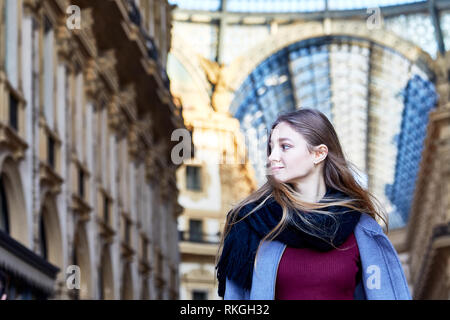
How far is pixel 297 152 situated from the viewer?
3.94 m

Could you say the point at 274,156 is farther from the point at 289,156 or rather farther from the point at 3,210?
the point at 3,210

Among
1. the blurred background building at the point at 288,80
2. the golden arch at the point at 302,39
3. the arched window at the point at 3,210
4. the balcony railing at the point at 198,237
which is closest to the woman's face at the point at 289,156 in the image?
the arched window at the point at 3,210

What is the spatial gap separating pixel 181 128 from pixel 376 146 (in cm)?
6100

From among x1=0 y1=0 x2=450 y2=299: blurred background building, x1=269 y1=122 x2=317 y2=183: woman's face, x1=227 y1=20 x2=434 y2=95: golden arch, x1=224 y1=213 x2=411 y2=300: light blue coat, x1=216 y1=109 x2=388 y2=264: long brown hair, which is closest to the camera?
x1=224 y1=213 x2=411 y2=300: light blue coat

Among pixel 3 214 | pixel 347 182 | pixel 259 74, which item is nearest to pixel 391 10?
pixel 259 74

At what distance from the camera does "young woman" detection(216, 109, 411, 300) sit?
3639 mm

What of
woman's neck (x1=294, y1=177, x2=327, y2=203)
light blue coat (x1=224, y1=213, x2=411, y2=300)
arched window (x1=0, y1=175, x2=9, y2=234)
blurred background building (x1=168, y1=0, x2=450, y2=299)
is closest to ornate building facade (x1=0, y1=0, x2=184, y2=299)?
arched window (x1=0, y1=175, x2=9, y2=234)

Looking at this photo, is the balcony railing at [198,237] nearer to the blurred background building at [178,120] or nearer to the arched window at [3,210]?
the blurred background building at [178,120]

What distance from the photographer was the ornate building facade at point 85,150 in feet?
58.4

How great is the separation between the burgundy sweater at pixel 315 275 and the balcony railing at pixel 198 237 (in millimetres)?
58144

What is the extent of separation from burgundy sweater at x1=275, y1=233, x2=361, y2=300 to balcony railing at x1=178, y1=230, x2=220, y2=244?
58.1m

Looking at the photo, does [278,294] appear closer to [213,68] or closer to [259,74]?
[213,68]

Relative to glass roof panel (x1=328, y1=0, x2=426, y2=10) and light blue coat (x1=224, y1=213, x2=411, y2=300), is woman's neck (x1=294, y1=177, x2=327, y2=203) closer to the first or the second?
light blue coat (x1=224, y1=213, x2=411, y2=300)

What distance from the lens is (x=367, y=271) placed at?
3.70m
